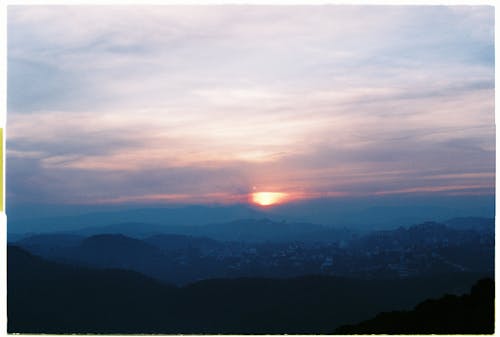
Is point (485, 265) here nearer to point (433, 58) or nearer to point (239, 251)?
point (433, 58)

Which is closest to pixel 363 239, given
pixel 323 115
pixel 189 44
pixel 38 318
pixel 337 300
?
pixel 337 300

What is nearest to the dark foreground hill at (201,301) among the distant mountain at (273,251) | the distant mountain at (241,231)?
the distant mountain at (273,251)

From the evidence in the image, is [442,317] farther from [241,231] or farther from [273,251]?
[241,231]

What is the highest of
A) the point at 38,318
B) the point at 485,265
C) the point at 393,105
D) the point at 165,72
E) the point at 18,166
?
the point at 165,72

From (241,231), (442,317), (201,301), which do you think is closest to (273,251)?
(241,231)

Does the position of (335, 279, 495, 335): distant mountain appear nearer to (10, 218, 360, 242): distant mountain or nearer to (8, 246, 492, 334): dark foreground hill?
(8, 246, 492, 334): dark foreground hill

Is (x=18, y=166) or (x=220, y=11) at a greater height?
(x=220, y=11)
